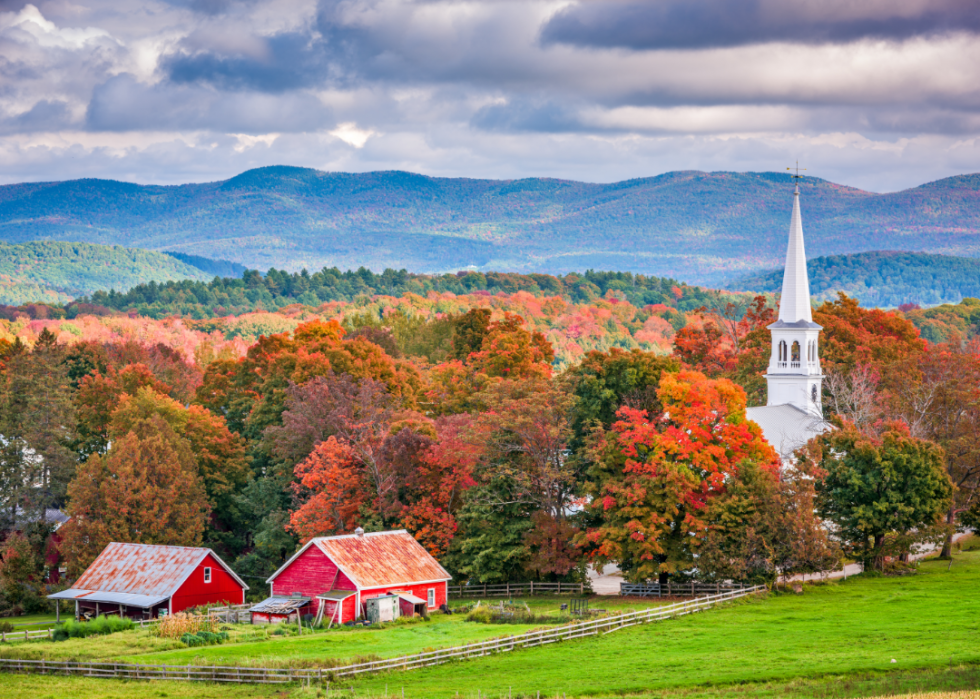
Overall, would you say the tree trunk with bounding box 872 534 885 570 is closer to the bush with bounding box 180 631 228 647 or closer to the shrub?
the shrub

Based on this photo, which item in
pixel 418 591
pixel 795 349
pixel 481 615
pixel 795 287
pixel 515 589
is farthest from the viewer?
pixel 795 349

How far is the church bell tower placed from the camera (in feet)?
220

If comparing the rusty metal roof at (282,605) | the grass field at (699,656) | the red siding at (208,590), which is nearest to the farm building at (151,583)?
the red siding at (208,590)

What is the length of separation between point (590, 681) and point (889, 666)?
9.05 metres

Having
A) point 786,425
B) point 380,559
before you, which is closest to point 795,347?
point 786,425

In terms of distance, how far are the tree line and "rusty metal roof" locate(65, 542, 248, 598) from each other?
4915mm

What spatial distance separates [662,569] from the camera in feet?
171

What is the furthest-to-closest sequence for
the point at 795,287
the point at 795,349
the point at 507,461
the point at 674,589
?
the point at 795,349
the point at 795,287
the point at 507,461
the point at 674,589

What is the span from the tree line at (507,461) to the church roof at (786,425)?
1941 mm

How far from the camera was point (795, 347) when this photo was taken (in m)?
68.8

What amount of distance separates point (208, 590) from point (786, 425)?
31720 mm

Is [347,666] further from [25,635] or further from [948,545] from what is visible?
[948,545]

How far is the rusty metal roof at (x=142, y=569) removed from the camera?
55.4m

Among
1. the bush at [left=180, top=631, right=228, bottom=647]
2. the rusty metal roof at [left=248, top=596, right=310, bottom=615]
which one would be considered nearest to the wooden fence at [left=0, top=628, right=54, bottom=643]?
the bush at [left=180, top=631, right=228, bottom=647]
